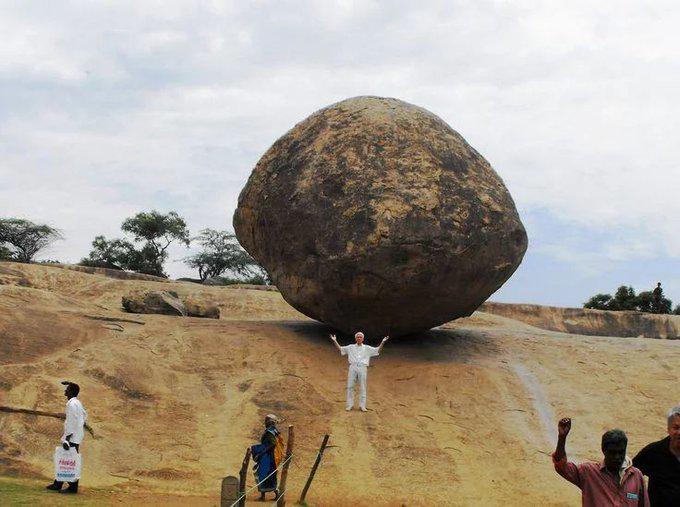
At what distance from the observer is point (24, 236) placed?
31.2 meters

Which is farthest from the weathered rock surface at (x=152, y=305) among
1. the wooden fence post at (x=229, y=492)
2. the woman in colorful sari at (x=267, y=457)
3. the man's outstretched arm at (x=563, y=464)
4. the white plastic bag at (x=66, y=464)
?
the man's outstretched arm at (x=563, y=464)

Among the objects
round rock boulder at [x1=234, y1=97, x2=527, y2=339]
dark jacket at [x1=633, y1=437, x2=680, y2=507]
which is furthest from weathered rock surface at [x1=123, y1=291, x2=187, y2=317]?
dark jacket at [x1=633, y1=437, x2=680, y2=507]

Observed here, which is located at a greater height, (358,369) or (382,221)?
(382,221)

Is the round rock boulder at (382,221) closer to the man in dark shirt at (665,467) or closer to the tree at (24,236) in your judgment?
the man in dark shirt at (665,467)

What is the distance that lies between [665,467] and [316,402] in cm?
782

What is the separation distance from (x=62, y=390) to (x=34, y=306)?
288 centimetres

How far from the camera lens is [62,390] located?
10672 millimetres

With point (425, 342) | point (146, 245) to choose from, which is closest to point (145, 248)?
point (146, 245)

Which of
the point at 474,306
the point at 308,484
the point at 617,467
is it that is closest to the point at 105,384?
the point at 308,484

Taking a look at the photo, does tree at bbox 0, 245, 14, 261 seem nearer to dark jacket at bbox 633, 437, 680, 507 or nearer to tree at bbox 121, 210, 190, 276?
tree at bbox 121, 210, 190, 276

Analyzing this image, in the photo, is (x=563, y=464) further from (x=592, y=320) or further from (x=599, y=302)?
(x=599, y=302)

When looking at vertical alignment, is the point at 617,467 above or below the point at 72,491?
above

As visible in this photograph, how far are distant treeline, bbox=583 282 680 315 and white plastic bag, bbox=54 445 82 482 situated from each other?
76.4ft

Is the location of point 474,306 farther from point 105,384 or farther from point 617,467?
point 617,467
